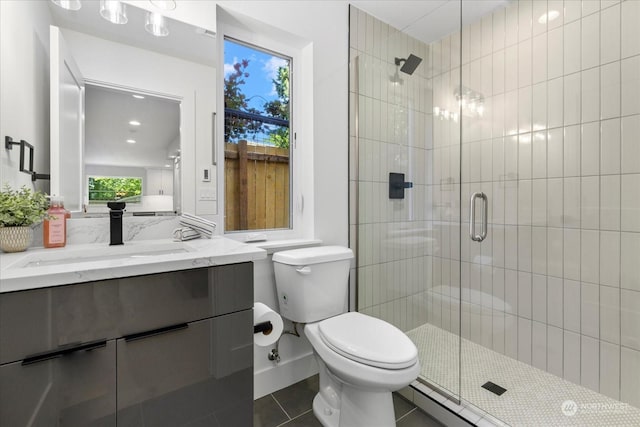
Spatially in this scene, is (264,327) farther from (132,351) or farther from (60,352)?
(60,352)

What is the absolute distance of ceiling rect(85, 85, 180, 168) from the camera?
47.5 inches

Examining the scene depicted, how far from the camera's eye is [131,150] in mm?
1271

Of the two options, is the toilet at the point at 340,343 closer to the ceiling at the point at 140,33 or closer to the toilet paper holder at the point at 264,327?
the toilet paper holder at the point at 264,327

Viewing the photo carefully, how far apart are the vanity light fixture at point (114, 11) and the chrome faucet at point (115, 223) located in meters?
0.76

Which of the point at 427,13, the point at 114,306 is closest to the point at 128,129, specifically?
the point at 114,306

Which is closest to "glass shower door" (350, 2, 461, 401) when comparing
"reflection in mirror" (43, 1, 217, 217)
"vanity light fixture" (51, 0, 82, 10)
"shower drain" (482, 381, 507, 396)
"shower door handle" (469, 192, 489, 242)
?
"shower door handle" (469, 192, 489, 242)

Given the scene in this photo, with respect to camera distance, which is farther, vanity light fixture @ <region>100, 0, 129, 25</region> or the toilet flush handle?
the toilet flush handle

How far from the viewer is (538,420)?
1.43 metres

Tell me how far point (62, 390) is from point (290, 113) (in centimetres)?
164

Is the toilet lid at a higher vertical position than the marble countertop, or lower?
lower

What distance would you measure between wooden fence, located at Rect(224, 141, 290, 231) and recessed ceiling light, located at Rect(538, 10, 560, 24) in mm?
1763

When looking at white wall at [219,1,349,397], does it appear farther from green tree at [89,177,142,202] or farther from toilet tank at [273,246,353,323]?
green tree at [89,177,142,202]

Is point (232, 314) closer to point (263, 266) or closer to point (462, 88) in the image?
point (263, 266)

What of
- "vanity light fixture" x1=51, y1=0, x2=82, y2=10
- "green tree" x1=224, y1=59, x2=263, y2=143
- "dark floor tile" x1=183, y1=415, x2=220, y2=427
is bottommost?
"dark floor tile" x1=183, y1=415, x2=220, y2=427
